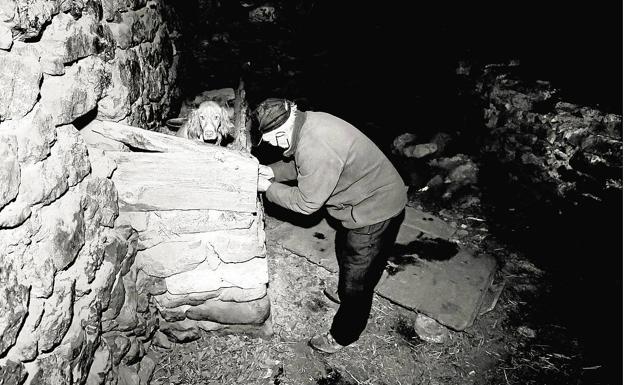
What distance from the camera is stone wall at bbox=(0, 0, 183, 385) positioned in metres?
1.57

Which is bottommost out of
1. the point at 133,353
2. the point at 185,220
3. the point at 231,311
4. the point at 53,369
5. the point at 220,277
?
the point at 133,353

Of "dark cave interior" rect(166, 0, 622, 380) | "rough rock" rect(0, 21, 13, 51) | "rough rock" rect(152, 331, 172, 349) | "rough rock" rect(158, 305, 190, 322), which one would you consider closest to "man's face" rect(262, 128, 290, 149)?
"rough rock" rect(0, 21, 13, 51)

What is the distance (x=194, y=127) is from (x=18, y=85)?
4.78 ft

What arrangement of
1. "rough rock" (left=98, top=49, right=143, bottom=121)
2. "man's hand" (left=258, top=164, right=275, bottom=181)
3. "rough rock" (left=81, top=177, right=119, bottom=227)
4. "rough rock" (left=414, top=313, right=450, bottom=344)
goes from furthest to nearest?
"rough rock" (left=414, top=313, right=450, bottom=344) → "man's hand" (left=258, top=164, right=275, bottom=181) → "rough rock" (left=98, top=49, right=143, bottom=121) → "rough rock" (left=81, top=177, right=119, bottom=227)

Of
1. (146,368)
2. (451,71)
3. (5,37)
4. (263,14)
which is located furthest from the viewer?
(263,14)

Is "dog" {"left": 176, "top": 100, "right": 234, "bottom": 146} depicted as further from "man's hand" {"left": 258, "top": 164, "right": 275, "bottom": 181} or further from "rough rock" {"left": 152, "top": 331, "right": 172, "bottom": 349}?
"rough rock" {"left": 152, "top": 331, "right": 172, "bottom": 349}

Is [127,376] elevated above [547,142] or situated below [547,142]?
below

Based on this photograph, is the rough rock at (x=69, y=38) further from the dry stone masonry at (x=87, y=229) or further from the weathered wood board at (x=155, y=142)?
the weathered wood board at (x=155, y=142)

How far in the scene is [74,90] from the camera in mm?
1973

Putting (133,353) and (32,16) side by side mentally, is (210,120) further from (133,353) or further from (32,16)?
(133,353)

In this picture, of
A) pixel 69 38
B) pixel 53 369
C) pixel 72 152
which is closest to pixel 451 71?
pixel 69 38

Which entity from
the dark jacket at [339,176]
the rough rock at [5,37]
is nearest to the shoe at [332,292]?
the dark jacket at [339,176]

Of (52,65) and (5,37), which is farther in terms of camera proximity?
(52,65)

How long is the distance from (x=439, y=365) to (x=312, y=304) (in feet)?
4.21
